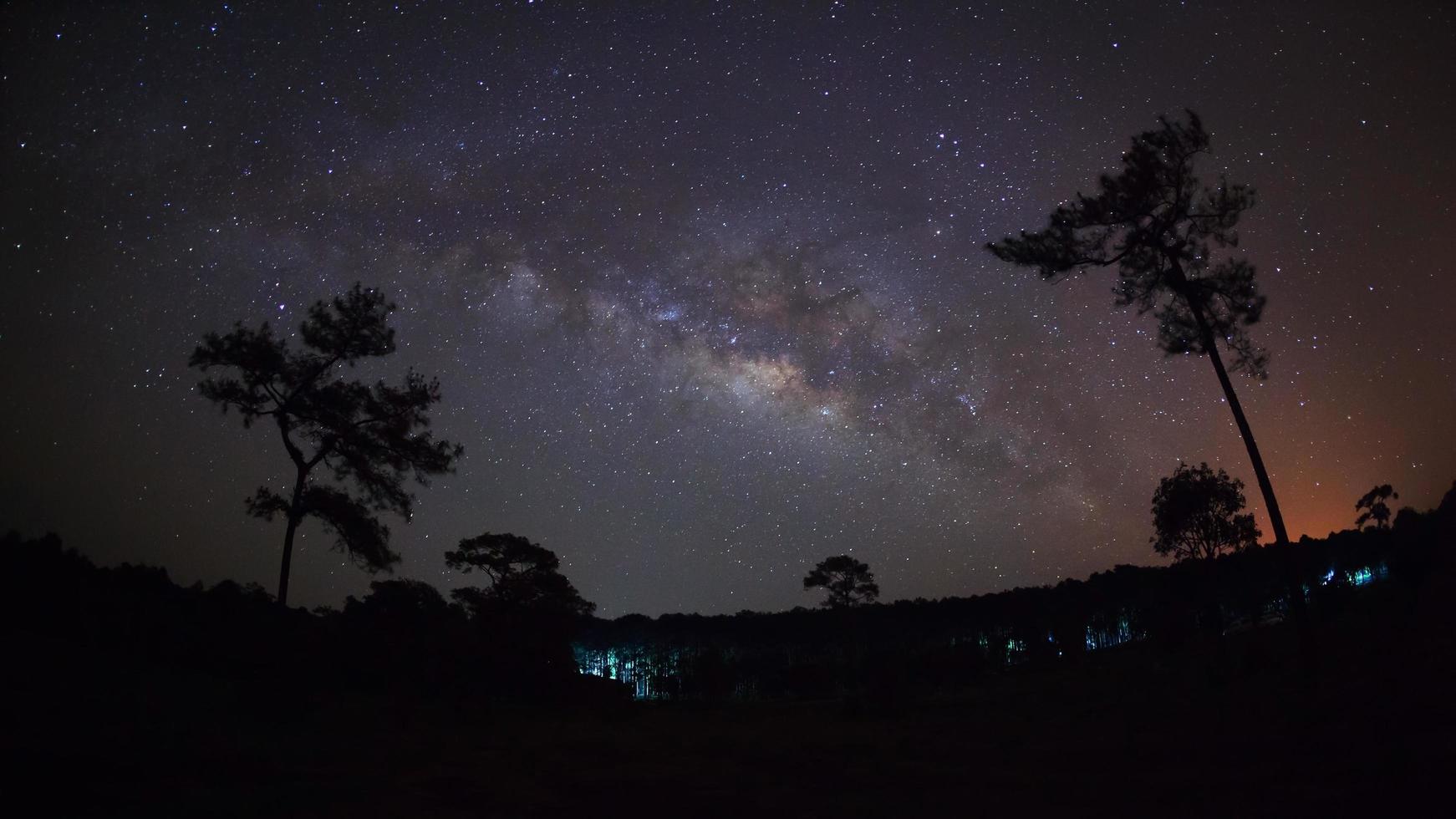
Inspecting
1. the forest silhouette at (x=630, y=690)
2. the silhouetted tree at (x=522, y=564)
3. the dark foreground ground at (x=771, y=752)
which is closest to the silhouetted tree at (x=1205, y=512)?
the forest silhouette at (x=630, y=690)

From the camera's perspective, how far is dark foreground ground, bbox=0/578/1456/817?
329 inches

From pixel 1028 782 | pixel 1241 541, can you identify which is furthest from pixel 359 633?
pixel 1241 541

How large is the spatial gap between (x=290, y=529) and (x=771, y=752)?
51.0ft

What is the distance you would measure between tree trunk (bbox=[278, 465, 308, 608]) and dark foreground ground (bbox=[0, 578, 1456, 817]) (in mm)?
4329

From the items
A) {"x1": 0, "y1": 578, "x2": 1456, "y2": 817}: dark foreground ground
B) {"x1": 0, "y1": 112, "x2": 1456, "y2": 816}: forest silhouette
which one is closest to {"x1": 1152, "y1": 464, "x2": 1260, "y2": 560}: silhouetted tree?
A: {"x1": 0, "y1": 112, "x2": 1456, "y2": 816}: forest silhouette

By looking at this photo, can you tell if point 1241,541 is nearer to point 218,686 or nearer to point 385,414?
point 385,414

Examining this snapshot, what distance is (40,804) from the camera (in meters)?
7.32

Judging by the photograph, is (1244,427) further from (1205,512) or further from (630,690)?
(630,690)

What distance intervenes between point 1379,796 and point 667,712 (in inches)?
789

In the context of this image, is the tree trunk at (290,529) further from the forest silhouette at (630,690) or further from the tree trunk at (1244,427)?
the tree trunk at (1244,427)

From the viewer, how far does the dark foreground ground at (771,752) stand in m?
8.37

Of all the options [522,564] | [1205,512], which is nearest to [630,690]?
[522,564]

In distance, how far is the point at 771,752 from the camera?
14727 millimetres

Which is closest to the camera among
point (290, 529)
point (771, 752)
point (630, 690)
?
point (771, 752)
